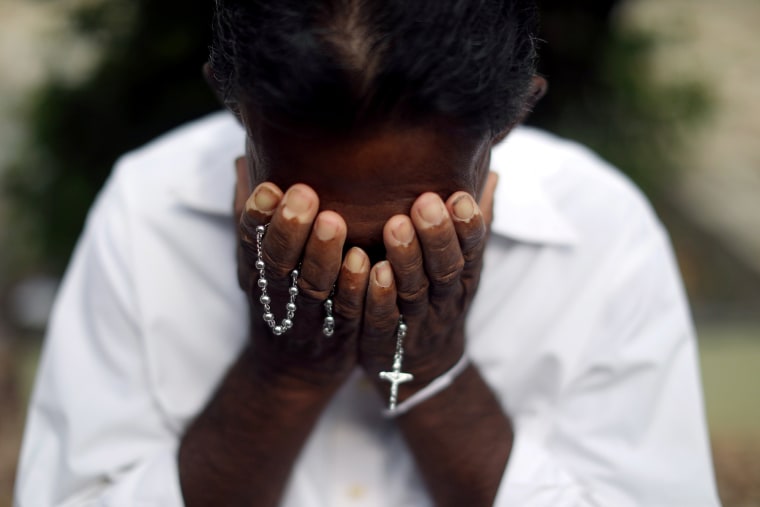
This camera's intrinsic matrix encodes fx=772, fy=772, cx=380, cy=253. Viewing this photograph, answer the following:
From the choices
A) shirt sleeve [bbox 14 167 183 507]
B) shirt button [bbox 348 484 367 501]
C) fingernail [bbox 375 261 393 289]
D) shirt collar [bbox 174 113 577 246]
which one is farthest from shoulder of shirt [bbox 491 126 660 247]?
shirt sleeve [bbox 14 167 183 507]

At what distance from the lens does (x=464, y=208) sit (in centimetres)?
114

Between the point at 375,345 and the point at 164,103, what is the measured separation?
2.13 meters

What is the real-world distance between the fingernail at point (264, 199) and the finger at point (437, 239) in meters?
0.20

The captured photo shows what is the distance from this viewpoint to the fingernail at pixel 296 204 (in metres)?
1.09

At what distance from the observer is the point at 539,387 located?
1.67m

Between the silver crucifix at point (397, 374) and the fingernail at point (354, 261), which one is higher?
the fingernail at point (354, 261)

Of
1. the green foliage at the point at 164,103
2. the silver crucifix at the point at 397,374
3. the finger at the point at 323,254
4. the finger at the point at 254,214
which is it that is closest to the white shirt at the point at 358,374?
the silver crucifix at the point at 397,374

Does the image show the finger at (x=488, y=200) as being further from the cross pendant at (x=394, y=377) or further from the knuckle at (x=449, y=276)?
the cross pendant at (x=394, y=377)

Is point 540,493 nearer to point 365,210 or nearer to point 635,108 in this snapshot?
point 365,210

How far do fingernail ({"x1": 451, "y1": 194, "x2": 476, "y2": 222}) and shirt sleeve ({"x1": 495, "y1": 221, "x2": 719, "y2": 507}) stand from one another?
621 millimetres

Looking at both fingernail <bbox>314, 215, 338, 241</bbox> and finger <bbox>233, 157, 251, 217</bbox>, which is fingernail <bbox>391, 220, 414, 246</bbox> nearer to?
fingernail <bbox>314, 215, 338, 241</bbox>

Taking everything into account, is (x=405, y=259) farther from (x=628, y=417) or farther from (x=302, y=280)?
(x=628, y=417)

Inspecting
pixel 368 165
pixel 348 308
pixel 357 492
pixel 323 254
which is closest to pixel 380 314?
pixel 348 308

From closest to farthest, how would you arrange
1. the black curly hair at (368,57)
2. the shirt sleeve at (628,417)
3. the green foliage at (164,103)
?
1. the black curly hair at (368,57)
2. the shirt sleeve at (628,417)
3. the green foliage at (164,103)
